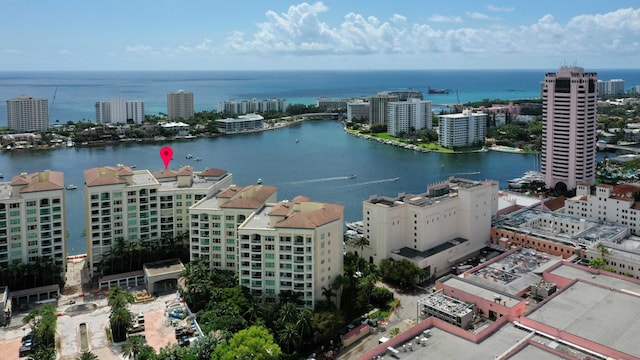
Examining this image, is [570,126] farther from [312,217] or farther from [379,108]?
[379,108]

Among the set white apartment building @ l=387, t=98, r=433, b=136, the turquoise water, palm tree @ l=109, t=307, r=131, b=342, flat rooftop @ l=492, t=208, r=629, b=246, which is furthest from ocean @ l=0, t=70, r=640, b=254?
palm tree @ l=109, t=307, r=131, b=342

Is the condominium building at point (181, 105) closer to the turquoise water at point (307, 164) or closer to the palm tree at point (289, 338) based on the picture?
the turquoise water at point (307, 164)

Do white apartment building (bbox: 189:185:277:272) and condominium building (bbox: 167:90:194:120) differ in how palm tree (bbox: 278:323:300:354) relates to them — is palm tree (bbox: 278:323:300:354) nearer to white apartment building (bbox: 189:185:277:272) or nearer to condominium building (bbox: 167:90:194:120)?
white apartment building (bbox: 189:185:277:272)

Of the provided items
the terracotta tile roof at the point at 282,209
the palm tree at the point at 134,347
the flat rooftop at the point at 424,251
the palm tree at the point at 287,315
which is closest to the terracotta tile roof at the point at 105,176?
the terracotta tile roof at the point at 282,209

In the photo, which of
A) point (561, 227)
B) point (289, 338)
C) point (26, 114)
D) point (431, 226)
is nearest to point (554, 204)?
point (561, 227)

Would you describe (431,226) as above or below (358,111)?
below
